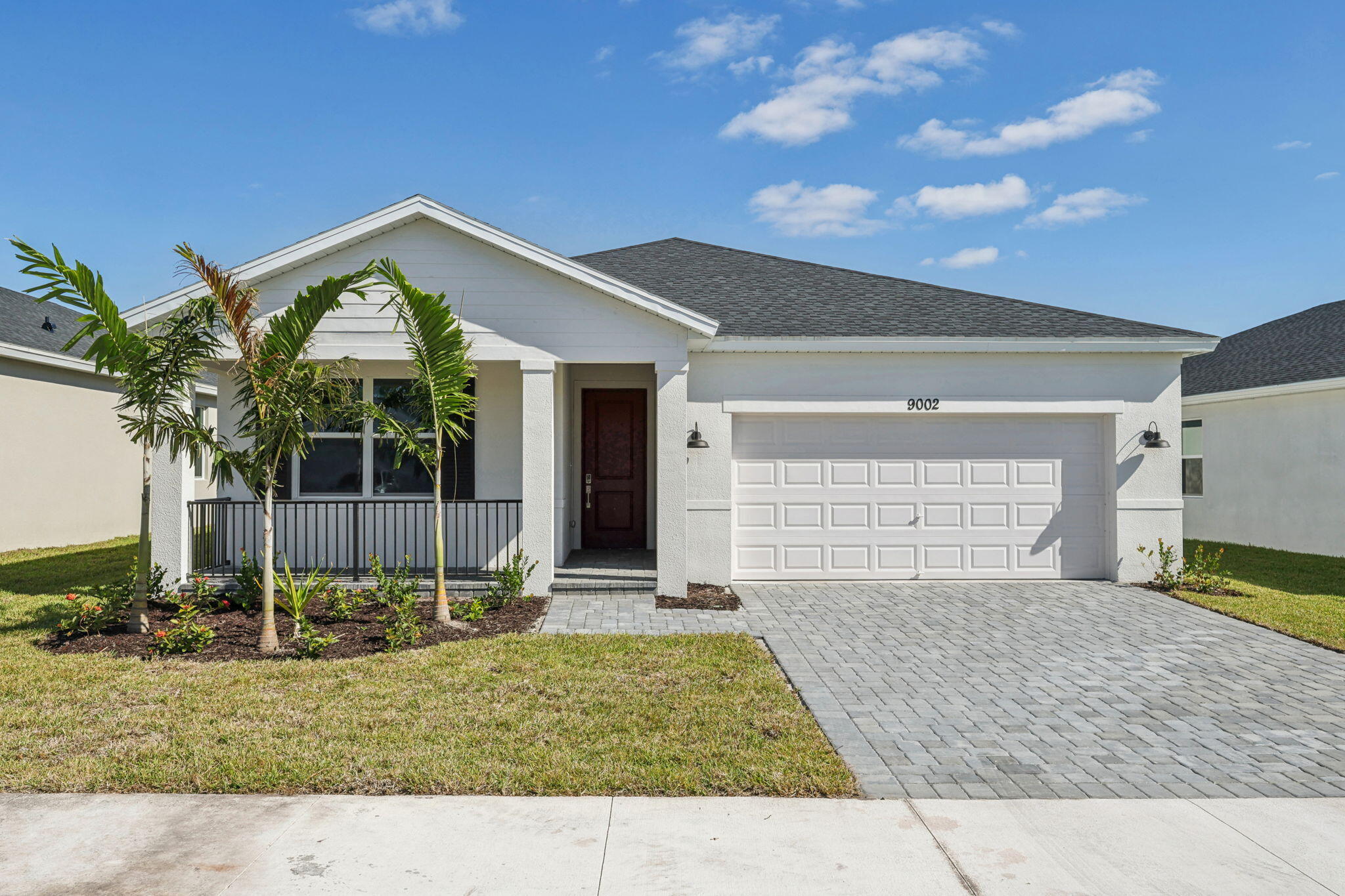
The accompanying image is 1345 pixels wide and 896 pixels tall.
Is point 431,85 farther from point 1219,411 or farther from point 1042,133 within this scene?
point 1219,411

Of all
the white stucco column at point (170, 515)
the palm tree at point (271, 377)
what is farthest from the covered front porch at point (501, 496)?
the palm tree at point (271, 377)

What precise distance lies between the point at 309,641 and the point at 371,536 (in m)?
3.89

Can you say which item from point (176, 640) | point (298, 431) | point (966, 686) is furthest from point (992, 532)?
point (176, 640)

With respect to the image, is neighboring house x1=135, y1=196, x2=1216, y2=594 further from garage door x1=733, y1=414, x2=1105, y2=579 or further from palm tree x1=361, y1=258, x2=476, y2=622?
palm tree x1=361, y1=258, x2=476, y2=622

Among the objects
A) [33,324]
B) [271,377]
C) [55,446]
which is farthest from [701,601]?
[33,324]

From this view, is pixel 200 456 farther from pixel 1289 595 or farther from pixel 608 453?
pixel 1289 595

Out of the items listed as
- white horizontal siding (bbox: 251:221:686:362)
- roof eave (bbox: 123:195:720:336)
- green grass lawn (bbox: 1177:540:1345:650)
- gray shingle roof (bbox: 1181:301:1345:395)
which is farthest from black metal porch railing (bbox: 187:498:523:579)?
gray shingle roof (bbox: 1181:301:1345:395)

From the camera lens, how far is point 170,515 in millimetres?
9148

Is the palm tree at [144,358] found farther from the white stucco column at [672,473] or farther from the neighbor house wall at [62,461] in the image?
the neighbor house wall at [62,461]

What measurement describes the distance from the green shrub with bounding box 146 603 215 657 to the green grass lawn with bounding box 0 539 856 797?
348mm

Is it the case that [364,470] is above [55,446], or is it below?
below

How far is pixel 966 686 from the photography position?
241 inches

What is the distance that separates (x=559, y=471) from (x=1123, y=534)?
8004mm

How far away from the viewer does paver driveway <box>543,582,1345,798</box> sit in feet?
14.6
